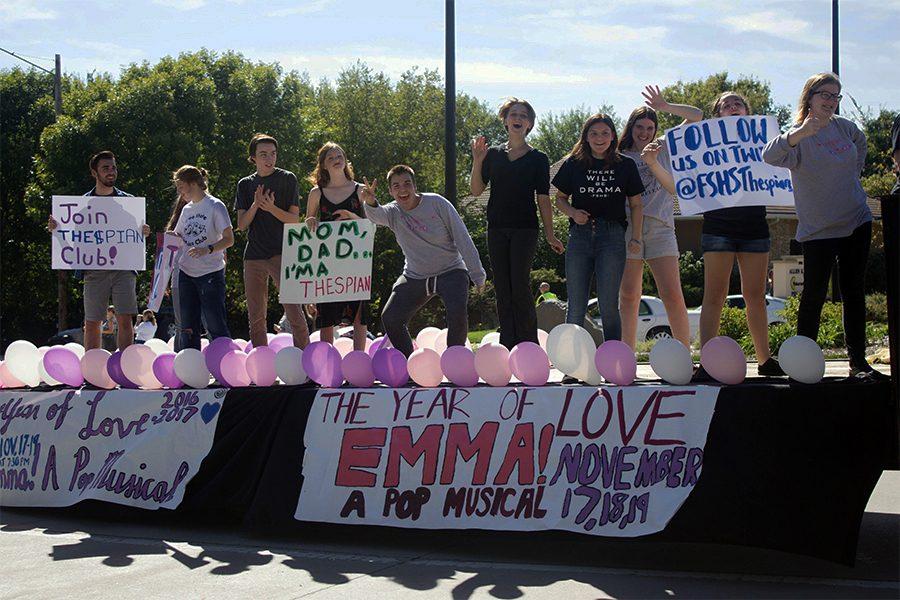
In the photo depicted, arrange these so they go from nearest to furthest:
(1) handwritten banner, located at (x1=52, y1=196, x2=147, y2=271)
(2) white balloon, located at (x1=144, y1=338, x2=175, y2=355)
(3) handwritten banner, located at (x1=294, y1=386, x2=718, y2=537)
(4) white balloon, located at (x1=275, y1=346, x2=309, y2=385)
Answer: (3) handwritten banner, located at (x1=294, y1=386, x2=718, y2=537)
(4) white balloon, located at (x1=275, y1=346, x2=309, y2=385)
(2) white balloon, located at (x1=144, y1=338, x2=175, y2=355)
(1) handwritten banner, located at (x1=52, y1=196, x2=147, y2=271)

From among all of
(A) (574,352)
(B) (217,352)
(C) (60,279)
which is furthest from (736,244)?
(C) (60,279)

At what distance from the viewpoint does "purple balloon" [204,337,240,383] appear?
6.57 m

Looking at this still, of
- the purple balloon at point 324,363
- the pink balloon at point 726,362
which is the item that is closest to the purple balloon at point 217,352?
the purple balloon at point 324,363

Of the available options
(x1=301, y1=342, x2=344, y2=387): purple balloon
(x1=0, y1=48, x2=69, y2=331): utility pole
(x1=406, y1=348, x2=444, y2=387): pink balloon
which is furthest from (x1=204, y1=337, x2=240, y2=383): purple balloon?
(x1=0, y1=48, x2=69, y2=331): utility pole

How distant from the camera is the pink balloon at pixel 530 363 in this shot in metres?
5.64

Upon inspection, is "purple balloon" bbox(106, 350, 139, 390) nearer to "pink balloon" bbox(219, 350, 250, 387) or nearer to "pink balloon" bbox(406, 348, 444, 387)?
"pink balloon" bbox(219, 350, 250, 387)

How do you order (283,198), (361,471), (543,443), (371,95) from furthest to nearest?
(371,95)
(283,198)
(361,471)
(543,443)

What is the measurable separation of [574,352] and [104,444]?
3198 mm

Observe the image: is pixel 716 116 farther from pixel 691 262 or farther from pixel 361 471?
pixel 691 262

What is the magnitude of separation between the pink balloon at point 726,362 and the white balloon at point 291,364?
8.03 ft

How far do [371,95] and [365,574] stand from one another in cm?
2905

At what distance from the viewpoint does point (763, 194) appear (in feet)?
19.9

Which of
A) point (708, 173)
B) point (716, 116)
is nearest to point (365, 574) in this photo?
point (708, 173)

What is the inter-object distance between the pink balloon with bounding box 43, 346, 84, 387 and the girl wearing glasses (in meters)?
4.77
